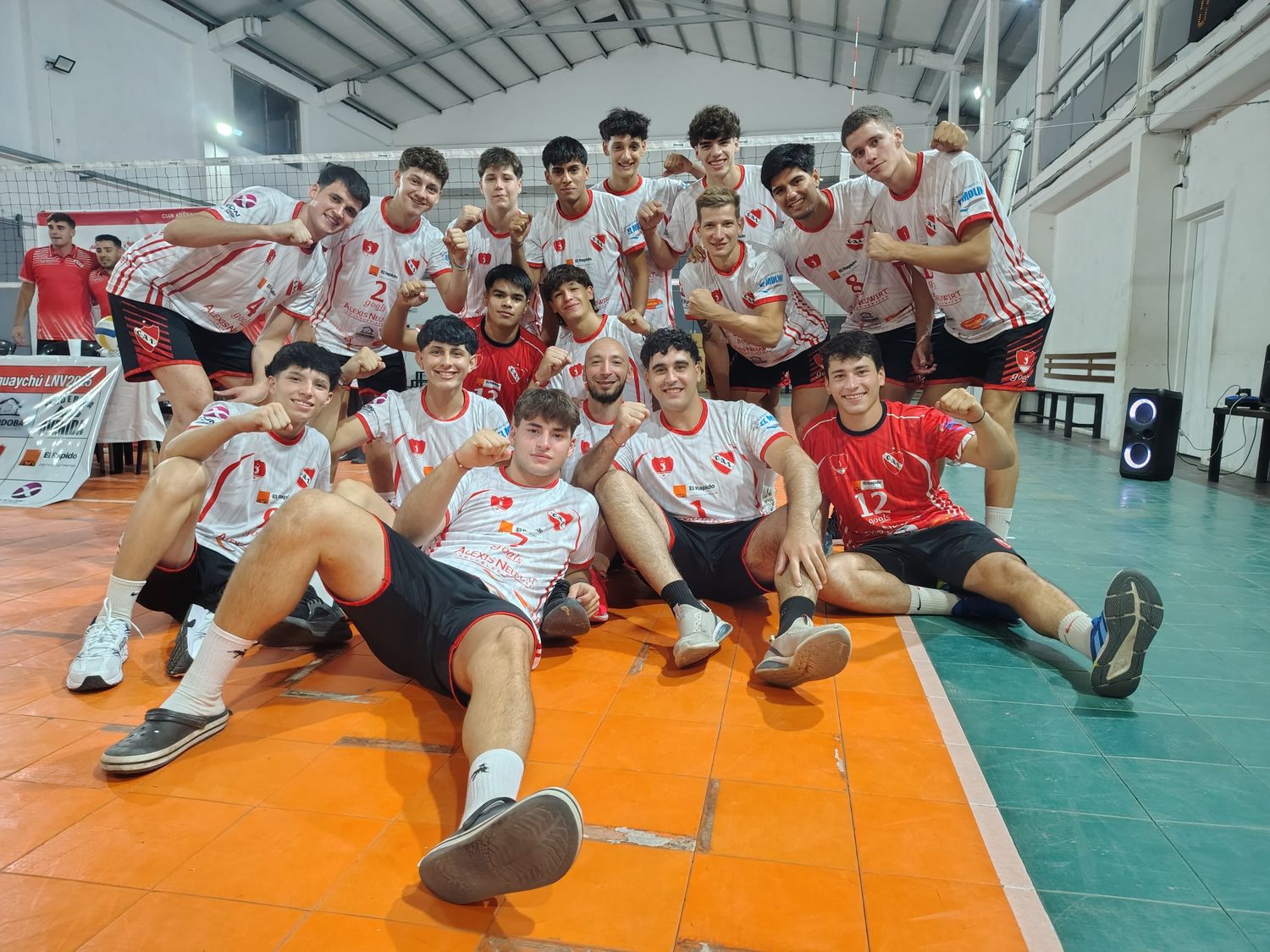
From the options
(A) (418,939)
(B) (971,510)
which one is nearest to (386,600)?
(A) (418,939)

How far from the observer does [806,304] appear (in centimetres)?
439

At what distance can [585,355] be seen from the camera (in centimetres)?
400

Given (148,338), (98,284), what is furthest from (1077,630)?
(98,284)

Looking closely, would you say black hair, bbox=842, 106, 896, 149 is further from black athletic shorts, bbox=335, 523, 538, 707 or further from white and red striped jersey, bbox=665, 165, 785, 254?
black athletic shorts, bbox=335, 523, 538, 707

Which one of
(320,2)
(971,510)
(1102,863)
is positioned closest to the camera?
(1102,863)

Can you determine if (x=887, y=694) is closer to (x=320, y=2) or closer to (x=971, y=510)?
(x=971, y=510)

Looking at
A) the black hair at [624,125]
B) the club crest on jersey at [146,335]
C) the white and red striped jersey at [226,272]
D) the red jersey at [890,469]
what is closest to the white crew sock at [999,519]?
the red jersey at [890,469]

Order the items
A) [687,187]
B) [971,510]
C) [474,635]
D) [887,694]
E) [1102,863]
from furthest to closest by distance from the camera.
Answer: [971,510] → [687,187] → [887,694] → [474,635] → [1102,863]

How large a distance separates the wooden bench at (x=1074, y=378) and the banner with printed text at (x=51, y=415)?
10553 mm

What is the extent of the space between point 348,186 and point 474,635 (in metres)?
2.50

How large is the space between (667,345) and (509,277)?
1.22 m

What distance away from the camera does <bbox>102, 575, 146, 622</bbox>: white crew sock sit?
2.73 m

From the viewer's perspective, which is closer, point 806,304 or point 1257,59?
point 806,304

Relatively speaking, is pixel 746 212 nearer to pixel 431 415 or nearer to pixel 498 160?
pixel 498 160
